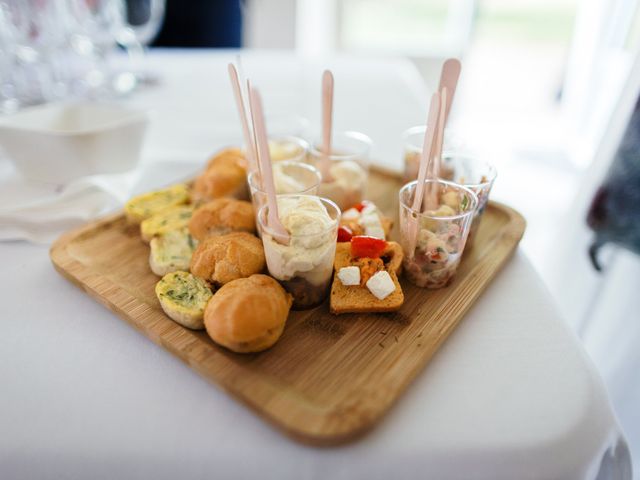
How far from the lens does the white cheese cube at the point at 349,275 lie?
808mm

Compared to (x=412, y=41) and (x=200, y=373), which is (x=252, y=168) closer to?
(x=200, y=373)

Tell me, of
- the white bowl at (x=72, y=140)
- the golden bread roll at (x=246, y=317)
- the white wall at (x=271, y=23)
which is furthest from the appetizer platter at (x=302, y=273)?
the white wall at (x=271, y=23)

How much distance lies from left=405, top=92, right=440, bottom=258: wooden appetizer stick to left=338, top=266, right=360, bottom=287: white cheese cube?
14cm

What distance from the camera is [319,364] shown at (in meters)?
0.70

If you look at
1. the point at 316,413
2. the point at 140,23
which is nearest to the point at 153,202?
the point at 316,413

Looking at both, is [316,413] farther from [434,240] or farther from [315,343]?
[434,240]

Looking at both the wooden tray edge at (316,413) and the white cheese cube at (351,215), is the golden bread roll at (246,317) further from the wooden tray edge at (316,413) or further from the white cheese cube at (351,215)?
the white cheese cube at (351,215)

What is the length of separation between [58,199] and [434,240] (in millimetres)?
889

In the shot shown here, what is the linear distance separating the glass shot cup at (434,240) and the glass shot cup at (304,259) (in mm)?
159

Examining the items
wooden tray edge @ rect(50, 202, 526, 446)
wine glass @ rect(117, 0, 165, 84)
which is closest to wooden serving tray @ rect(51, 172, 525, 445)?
wooden tray edge @ rect(50, 202, 526, 446)

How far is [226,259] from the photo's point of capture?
2.67ft

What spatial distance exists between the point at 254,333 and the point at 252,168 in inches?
16.5

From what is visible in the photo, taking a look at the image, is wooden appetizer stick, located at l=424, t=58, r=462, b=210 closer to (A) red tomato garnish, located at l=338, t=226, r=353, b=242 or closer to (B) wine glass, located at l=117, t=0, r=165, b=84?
(A) red tomato garnish, located at l=338, t=226, r=353, b=242

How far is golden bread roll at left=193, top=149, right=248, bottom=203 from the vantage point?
1.08 m
